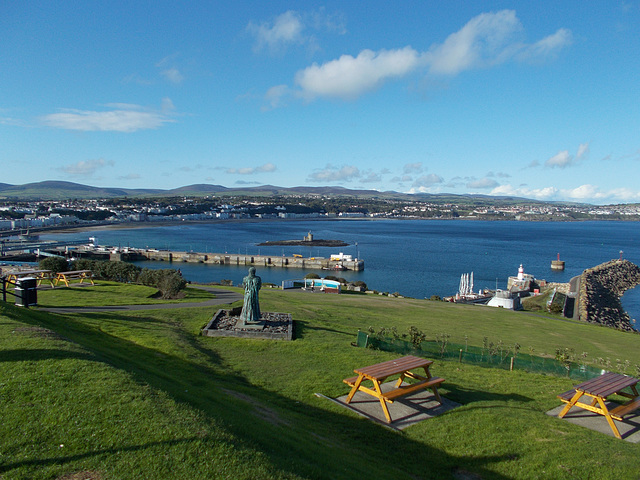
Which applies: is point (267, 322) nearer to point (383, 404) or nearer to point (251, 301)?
point (251, 301)

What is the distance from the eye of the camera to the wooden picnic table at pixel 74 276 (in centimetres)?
1906

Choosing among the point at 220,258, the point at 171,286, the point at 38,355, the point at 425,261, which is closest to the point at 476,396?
the point at 38,355

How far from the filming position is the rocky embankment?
35.4 m

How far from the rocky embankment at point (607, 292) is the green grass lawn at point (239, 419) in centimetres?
3063

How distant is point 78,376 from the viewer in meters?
6.05

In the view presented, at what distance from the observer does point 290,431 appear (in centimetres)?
592

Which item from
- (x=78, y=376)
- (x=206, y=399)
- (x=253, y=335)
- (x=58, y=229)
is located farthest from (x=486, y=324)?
(x=58, y=229)

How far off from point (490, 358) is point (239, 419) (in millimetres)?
8112

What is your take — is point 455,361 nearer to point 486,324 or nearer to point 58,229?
point 486,324

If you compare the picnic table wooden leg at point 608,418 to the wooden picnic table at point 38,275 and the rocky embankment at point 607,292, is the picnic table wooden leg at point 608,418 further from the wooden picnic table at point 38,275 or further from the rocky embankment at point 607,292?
the rocky embankment at point 607,292

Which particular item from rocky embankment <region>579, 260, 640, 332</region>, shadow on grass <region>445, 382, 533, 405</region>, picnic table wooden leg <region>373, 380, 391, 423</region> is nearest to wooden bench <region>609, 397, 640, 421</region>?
shadow on grass <region>445, 382, 533, 405</region>

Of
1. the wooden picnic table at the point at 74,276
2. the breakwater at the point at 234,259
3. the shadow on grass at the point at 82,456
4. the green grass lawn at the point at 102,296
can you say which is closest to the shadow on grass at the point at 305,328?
the green grass lawn at the point at 102,296

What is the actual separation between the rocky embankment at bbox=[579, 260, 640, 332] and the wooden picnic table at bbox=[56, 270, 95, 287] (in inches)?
1337

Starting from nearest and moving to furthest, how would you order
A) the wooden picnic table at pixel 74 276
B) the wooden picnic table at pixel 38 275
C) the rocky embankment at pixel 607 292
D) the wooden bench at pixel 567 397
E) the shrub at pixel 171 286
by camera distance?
the wooden bench at pixel 567 397 → the wooden picnic table at pixel 38 275 → the wooden picnic table at pixel 74 276 → the shrub at pixel 171 286 → the rocky embankment at pixel 607 292
